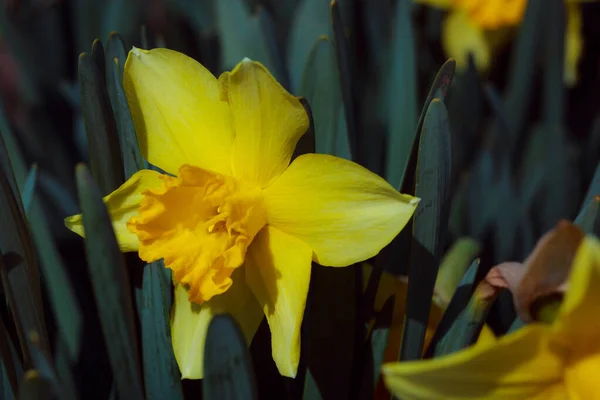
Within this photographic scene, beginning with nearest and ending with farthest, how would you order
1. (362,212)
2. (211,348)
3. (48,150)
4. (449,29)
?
1. (211,348)
2. (362,212)
3. (48,150)
4. (449,29)

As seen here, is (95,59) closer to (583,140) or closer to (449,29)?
(449,29)

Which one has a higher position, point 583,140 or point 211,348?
point 211,348

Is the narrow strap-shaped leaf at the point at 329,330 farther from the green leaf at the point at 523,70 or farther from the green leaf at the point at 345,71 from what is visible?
the green leaf at the point at 523,70

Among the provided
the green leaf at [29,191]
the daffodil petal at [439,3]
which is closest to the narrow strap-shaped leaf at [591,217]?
the green leaf at [29,191]

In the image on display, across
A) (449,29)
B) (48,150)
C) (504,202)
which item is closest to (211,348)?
(504,202)

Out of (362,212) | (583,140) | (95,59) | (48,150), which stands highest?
Result: (95,59)

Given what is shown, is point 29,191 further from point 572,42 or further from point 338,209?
point 572,42

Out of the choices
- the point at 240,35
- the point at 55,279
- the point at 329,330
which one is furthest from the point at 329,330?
the point at 240,35
